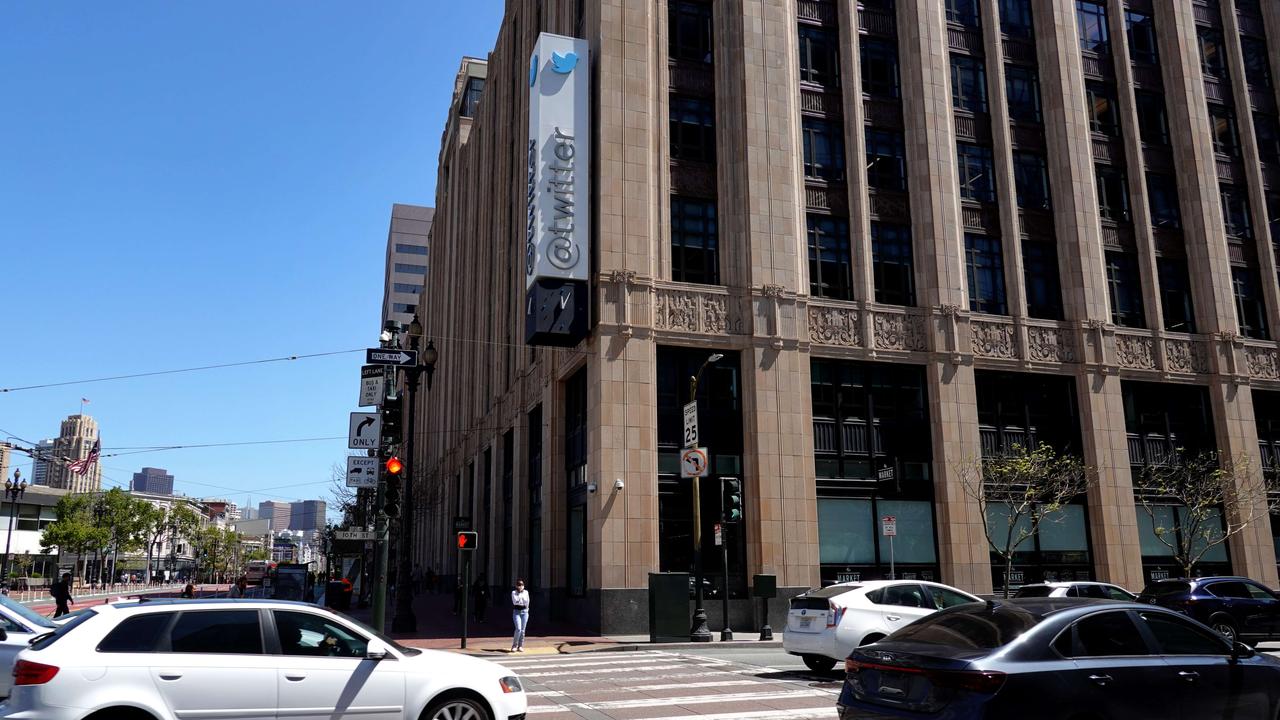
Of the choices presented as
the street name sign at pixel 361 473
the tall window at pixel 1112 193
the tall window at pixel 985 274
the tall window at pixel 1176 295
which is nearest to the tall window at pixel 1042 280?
the tall window at pixel 985 274

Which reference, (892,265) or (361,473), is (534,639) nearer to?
(361,473)

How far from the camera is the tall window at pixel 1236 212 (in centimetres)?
3766

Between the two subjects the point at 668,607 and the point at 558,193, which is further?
the point at 558,193

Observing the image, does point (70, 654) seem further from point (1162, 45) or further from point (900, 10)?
point (1162, 45)

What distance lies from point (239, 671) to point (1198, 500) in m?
33.9

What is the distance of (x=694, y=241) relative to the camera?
30.6 metres

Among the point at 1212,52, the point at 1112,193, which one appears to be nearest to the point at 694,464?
the point at 1112,193

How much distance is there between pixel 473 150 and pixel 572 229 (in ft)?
117

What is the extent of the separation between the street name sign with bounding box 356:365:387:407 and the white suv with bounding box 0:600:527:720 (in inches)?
491

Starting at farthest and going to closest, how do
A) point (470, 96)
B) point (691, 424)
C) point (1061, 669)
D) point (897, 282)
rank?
point (470, 96), point (897, 282), point (691, 424), point (1061, 669)

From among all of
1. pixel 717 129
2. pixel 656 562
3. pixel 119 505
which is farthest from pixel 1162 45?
pixel 119 505

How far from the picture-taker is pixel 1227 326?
117 ft

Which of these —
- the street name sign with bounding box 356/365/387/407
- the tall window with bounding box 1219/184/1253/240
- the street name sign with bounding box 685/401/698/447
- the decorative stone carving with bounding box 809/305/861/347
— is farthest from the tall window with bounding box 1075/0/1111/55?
the street name sign with bounding box 356/365/387/407

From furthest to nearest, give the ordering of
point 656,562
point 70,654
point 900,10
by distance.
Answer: point 900,10, point 656,562, point 70,654
